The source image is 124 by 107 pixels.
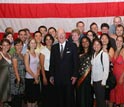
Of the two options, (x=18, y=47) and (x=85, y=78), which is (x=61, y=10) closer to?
(x=18, y=47)

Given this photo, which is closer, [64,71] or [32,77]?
[64,71]

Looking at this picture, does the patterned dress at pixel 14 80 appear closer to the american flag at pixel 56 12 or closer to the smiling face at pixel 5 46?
the smiling face at pixel 5 46

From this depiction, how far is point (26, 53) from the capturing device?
5.21m

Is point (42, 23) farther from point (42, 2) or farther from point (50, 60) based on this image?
point (50, 60)

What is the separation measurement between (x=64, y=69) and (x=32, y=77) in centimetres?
56

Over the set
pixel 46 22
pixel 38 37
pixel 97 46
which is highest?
pixel 46 22

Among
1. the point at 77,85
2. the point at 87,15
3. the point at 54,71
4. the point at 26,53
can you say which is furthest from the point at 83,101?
the point at 87,15

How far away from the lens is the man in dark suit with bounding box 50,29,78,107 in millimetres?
5055

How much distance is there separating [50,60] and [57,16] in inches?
84.9

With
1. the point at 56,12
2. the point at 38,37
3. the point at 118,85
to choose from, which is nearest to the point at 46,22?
the point at 56,12

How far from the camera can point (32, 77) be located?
5.28 m

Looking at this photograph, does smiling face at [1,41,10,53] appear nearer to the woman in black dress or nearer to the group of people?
the group of people

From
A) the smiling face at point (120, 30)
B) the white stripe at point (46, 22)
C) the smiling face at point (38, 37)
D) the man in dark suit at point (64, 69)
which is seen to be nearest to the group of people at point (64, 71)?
the man in dark suit at point (64, 69)

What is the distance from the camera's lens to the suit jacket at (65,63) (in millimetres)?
5051
